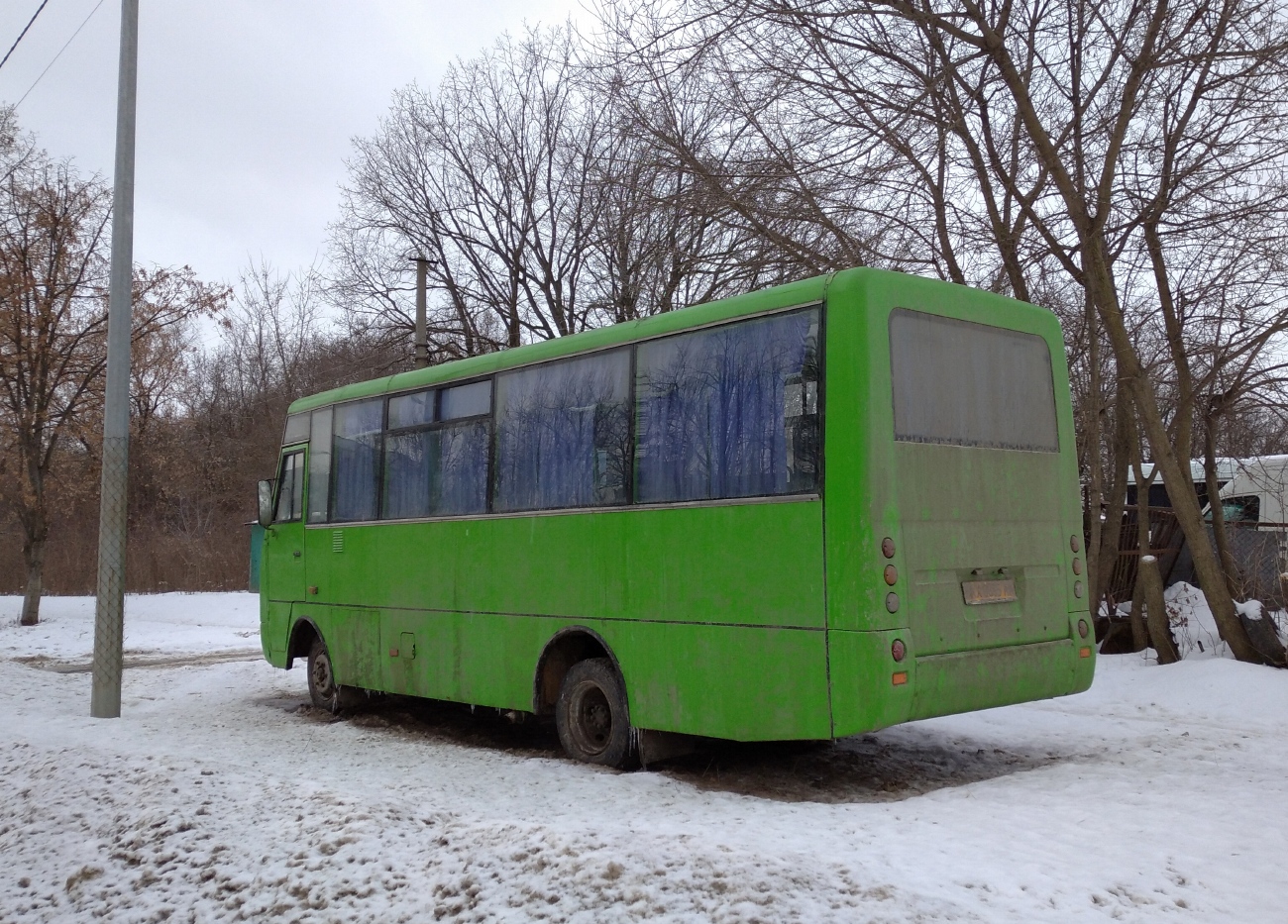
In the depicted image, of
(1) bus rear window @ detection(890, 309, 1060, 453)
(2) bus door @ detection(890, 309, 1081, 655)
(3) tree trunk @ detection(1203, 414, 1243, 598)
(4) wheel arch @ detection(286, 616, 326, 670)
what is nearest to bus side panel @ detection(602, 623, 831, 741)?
(2) bus door @ detection(890, 309, 1081, 655)

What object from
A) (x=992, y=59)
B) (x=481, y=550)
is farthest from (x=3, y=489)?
(x=992, y=59)

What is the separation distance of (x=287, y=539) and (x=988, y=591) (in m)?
7.96

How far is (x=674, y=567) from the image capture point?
7.45 meters

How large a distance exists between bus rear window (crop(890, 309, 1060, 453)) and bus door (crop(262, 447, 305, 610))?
7.43 meters

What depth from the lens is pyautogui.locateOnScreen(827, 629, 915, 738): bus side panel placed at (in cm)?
627

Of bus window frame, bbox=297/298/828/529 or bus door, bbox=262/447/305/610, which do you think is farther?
bus door, bbox=262/447/305/610

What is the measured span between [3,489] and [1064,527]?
85.8 ft

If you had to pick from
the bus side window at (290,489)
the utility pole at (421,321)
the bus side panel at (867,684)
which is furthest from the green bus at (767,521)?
the utility pole at (421,321)

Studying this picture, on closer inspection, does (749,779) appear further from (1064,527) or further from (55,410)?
(55,410)

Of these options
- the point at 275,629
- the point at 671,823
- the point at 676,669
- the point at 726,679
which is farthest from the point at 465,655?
the point at 671,823

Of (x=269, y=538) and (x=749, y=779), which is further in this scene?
(x=269, y=538)

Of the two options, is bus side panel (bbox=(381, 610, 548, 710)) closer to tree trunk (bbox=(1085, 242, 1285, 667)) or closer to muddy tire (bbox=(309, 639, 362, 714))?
muddy tire (bbox=(309, 639, 362, 714))

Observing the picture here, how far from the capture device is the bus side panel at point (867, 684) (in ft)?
20.6

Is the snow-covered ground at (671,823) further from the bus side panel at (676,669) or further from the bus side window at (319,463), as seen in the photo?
the bus side window at (319,463)
